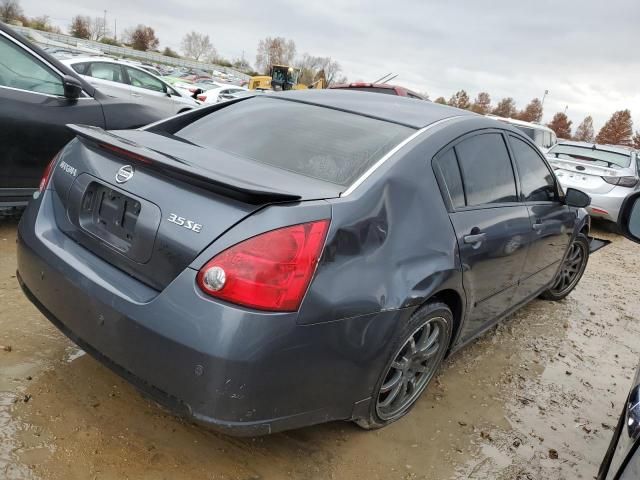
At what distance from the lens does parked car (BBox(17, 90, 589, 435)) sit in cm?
181

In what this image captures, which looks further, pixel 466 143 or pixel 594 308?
pixel 594 308

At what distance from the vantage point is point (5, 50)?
409 centimetres

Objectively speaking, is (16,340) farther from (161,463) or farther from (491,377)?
(491,377)

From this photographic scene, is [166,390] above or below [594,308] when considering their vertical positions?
above

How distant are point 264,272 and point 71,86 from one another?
3.44 meters

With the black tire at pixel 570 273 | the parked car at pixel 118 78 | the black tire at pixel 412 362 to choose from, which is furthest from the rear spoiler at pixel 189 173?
the parked car at pixel 118 78

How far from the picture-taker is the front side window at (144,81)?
10578 mm

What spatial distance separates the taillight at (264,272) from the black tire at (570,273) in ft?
11.9

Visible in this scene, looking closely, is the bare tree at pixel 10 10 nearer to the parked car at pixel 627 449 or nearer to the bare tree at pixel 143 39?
the bare tree at pixel 143 39

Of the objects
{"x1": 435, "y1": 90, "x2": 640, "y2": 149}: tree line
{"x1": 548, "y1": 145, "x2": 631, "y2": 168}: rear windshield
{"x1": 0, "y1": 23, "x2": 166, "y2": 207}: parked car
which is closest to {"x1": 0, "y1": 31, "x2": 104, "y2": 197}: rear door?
{"x1": 0, "y1": 23, "x2": 166, "y2": 207}: parked car

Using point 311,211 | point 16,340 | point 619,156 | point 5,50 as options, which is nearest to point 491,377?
point 311,211

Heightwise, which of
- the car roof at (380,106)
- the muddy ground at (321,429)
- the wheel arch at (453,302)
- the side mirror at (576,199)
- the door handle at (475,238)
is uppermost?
the car roof at (380,106)

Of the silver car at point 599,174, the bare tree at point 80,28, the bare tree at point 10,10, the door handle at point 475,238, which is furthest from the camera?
the bare tree at point 80,28

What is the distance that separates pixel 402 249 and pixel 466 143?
3.14 feet
